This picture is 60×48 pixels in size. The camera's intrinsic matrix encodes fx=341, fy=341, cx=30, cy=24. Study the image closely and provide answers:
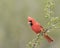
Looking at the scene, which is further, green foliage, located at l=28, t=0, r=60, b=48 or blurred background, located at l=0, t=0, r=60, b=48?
blurred background, located at l=0, t=0, r=60, b=48

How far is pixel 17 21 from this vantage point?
798 centimetres

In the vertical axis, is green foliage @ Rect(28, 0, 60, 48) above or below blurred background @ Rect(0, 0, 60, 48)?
Result: above

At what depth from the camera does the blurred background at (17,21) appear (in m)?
7.59

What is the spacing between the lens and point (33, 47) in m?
3.44

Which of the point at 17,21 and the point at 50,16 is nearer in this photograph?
the point at 50,16

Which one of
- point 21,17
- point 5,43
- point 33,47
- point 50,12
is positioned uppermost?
point 50,12

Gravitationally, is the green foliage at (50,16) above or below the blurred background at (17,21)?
above

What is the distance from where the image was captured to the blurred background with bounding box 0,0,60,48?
7.59 meters

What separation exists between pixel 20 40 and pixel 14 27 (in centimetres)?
35

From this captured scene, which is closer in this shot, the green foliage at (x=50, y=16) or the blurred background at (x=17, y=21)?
the green foliage at (x=50, y=16)

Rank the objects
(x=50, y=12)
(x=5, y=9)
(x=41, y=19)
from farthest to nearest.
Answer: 1. (x=5, y=9)
2. (x=41, y=19)
3. (x=50, y=12)

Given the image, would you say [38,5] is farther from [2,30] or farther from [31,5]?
[2,30]

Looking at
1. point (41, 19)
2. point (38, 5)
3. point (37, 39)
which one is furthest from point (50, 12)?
point (38, 5)

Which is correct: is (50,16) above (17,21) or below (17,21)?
above
